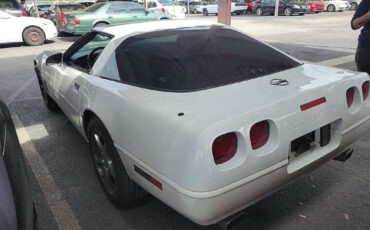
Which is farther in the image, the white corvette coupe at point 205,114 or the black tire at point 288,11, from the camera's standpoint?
the black tire at point 288,11

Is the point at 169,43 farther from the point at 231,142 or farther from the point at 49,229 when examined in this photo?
the point at 49,229

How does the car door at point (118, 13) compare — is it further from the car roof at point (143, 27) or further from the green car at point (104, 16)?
the car roof at point (143, 27)

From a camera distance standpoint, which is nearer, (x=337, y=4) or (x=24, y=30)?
(x=24, y=30)

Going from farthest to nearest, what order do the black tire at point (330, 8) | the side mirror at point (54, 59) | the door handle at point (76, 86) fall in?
the black tire at point (330, 8), the side mirror at point (54, 59), the door handle at point (76, 86)

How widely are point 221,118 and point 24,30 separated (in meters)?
11.4

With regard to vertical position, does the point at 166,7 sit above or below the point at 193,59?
above

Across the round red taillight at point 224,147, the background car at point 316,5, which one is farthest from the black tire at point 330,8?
the round red taillight at point 224,147

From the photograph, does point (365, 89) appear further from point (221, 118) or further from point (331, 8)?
point (331, 8)

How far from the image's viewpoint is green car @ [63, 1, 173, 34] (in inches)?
466

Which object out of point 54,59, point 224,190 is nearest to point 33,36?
point 54,59

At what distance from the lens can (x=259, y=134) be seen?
6.21ft

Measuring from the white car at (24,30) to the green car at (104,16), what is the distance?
2.53 ft

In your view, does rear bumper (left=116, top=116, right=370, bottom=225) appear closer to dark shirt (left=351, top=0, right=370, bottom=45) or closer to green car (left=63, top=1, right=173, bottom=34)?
dark shirt (left=351, top=0, right=370, bottom=45)

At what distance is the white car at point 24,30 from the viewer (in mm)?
10930
